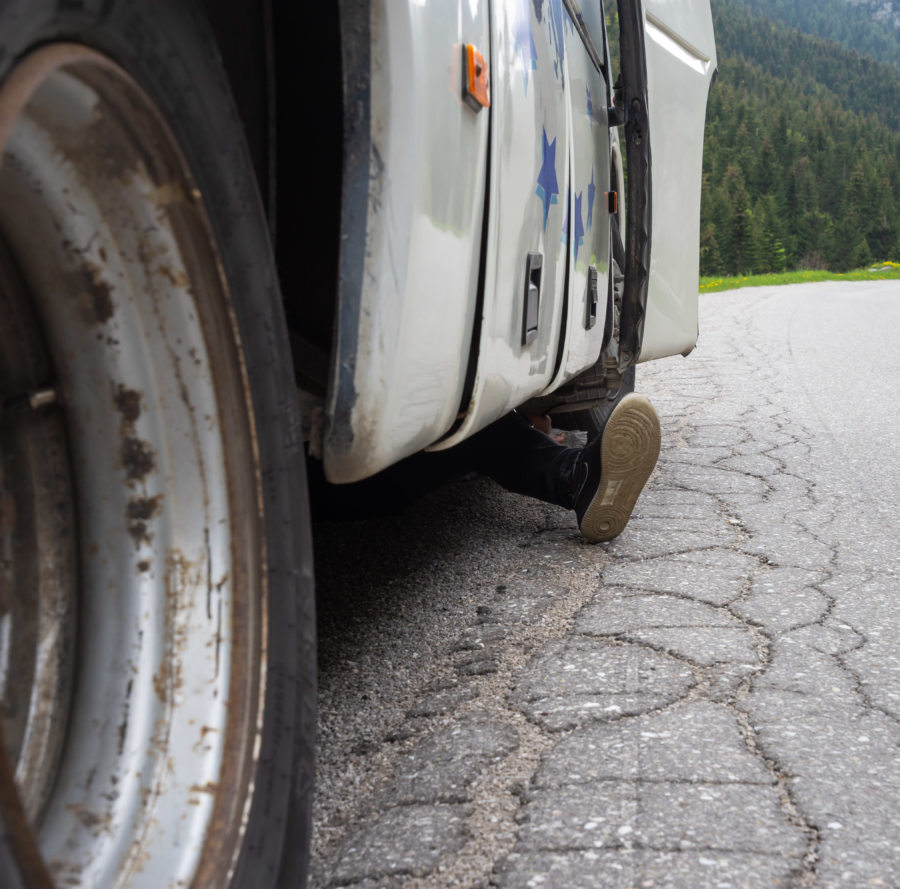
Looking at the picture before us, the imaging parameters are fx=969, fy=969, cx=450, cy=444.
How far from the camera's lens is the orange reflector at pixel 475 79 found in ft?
3.63

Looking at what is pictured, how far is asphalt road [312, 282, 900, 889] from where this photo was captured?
1064mm

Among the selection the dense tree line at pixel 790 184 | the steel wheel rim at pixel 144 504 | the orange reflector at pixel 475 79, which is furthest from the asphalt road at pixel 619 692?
the dense tree line at pixel 790 184

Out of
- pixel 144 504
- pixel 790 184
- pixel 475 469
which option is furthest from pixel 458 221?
pixel 790 184

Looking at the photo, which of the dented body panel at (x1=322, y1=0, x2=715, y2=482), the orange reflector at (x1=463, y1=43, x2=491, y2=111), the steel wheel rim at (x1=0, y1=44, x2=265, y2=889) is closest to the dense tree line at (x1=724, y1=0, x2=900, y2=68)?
the dented body panel at (x1=322, y1=0, x2=715, y2=482)

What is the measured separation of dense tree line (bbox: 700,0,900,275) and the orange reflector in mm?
58457

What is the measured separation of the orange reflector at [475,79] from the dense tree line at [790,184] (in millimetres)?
58457

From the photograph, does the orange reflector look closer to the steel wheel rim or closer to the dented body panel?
the dented body panel

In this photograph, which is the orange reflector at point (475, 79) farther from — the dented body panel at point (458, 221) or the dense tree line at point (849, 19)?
the dense tree line at point (849, 19)

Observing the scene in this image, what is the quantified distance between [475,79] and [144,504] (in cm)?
65

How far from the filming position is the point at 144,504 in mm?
784

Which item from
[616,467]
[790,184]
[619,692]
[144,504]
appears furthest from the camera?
[790,184]

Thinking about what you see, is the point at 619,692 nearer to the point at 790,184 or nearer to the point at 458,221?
the point at 458,221

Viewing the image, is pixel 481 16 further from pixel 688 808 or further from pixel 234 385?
pixel 688 808

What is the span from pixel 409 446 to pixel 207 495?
1.19 ft
